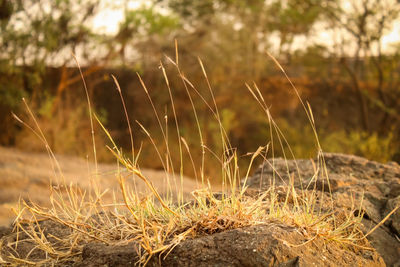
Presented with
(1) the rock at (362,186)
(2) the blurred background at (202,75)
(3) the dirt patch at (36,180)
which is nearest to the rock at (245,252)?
(1) the rock at (362,186)

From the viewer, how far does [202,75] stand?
1291 cm

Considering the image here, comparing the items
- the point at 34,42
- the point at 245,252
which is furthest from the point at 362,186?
the point at 34,42

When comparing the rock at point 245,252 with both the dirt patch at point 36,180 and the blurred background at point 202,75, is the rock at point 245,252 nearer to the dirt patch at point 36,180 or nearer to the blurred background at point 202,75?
the dirt patch at point 36,180

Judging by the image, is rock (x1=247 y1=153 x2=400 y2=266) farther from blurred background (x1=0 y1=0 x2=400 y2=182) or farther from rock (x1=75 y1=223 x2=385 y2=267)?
blurred background (x1=0 y1=0 x2=400 y2=182)

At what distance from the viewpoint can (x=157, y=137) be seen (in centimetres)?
1230

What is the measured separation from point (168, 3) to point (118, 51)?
6.03m

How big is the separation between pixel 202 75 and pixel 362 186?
10.1 metres

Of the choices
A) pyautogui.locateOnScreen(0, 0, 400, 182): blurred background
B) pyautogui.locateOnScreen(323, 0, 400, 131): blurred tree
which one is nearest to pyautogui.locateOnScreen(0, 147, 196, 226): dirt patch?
pyautogui.locateOnScreen(0, 0, 400, 182): blurred background

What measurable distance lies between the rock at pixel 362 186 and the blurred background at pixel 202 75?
177 inches

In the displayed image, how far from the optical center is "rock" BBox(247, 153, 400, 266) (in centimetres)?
246

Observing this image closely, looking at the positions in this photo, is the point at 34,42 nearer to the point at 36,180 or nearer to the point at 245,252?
the point at 36,180

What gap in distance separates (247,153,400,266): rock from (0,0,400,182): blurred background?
4.50 meters

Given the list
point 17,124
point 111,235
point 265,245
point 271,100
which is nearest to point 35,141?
point 17,124

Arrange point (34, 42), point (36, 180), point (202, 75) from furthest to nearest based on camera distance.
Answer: point (202, 75) → point (34, 42) → point (36, 180)
